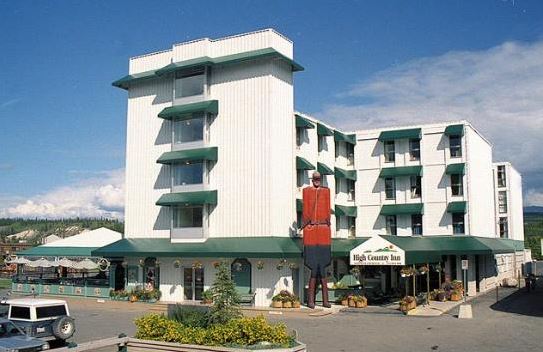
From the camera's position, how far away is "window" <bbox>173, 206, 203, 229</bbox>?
4272cm

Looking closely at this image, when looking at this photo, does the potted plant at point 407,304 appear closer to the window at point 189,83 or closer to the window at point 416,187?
the window at point 416,187

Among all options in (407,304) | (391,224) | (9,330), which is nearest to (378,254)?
(407,304)

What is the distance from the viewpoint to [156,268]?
4316cm

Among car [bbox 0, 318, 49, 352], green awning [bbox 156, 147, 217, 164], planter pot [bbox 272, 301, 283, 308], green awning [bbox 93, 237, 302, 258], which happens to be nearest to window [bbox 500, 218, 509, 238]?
green awning [bbox 93, 237, 302, 258]

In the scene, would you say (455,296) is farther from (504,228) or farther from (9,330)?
(9,330)

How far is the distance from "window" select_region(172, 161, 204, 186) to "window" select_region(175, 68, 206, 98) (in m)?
5.21

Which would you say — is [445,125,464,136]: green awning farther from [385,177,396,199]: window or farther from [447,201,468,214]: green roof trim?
[385,177,396,199]: window

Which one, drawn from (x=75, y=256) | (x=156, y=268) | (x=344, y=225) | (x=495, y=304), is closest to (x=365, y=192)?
(x=344, y=225)

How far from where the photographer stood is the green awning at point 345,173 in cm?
5047

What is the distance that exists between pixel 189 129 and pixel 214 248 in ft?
31.3

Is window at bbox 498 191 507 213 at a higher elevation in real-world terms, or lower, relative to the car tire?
higher

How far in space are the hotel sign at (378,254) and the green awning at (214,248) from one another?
3.79 m

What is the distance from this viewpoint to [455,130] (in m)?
49.3

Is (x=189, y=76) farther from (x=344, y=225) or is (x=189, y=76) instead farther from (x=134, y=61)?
(x=344, y=225)
